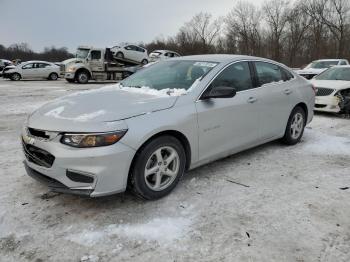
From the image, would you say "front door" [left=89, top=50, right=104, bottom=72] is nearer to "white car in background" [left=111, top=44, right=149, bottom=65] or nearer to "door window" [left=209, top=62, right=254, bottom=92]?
"white car in background" [left=111, top=44, right=149, bottom=65]

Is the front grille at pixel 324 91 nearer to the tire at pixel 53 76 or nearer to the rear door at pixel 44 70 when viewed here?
the rear door at pixel 44 70

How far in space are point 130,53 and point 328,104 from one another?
61.4 ft

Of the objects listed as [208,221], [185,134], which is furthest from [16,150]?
[208,221]

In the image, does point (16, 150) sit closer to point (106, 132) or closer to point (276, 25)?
point (106, 132)

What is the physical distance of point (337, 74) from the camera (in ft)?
31.4

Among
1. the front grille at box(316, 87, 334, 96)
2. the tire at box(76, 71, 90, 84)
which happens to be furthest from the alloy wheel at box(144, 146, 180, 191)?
the tire at box(76, 71, 90, 84)

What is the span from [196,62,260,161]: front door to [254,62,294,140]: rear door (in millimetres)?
201

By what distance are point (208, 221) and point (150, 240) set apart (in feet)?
2.06

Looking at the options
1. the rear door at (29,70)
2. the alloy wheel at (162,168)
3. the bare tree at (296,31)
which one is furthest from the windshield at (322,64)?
the bare tree at (296,31)

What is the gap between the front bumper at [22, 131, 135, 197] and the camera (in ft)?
9.95

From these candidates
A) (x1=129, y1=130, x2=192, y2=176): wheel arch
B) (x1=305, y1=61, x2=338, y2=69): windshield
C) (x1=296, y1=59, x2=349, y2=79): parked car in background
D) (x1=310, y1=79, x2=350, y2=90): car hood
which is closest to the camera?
(x1=129, y1=130, x2=192, y2=176): wheel arch

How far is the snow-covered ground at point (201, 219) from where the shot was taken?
8.89 feet

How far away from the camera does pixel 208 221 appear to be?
10.4 ft

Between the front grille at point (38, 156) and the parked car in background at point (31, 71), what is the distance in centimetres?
2342
